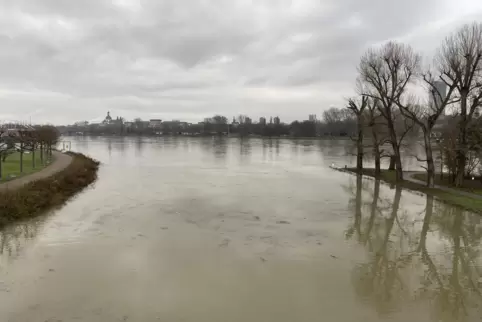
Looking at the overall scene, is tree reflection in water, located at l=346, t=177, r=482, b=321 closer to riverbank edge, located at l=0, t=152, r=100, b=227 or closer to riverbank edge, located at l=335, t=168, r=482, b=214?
riverbank edge, located at l=335, t=168, r=482, b=214

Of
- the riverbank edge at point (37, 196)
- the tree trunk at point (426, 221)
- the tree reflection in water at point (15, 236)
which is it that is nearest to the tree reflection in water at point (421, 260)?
the tree trunk at point (426, 221)

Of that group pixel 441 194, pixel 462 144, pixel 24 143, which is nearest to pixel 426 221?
pixel 441 194

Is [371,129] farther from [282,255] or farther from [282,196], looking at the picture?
[282,255]

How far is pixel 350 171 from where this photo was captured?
31.9 metres

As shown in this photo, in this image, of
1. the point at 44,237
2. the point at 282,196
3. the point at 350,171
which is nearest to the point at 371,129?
the point at 350,171

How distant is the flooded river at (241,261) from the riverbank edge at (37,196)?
614mm

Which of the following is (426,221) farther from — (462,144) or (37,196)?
(37,196)

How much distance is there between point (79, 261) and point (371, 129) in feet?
80.9

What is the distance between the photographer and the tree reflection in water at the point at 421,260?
27.2ft

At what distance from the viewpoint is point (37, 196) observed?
16.5 meters

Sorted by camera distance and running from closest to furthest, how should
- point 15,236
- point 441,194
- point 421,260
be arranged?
point 421,260 < point 15,236 < point 441,194

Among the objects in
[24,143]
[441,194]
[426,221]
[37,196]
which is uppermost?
[24,143]

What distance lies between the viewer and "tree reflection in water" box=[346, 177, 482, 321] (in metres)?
8.30

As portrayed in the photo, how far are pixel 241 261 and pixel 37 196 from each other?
406 inches
